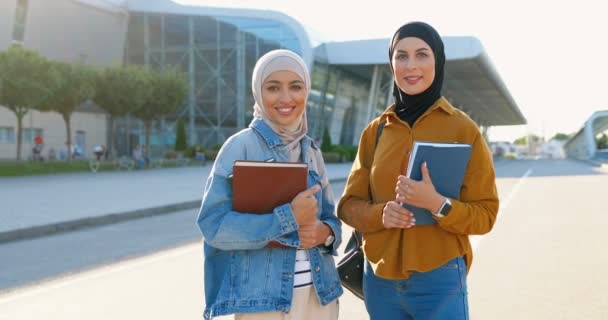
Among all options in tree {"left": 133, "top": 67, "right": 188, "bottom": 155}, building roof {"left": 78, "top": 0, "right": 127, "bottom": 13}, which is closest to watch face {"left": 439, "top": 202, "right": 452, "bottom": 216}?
tree {"left": 133, "top": 67, "right": 188, "bottom": 155}

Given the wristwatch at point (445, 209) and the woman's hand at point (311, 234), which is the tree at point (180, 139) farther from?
the wristwatch at point (445, 209)

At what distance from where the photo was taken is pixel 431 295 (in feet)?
6.88

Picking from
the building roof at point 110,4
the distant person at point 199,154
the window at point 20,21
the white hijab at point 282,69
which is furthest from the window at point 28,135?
the white hijab at point 282,69

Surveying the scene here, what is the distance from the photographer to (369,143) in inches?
93.0

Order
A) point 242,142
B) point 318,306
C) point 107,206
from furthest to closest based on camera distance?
point 107,206
point 318,306
point 242,142

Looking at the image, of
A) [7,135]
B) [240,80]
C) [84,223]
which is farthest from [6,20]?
[84,223]

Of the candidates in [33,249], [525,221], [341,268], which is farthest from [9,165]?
[341,268]

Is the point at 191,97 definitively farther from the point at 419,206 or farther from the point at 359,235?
the point at 419,206

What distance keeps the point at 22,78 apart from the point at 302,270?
2266cm

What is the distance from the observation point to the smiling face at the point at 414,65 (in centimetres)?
212

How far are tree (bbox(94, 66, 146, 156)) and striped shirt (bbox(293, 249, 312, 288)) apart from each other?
89.2ft

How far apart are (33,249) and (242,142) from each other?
6.36 meters

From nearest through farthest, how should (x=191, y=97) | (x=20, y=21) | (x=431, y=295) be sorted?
(x=431, y=295), (x=20, y=21), (x=191, y=97)

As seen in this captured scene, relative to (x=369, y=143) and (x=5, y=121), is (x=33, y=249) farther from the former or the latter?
(x=5, y=121)
